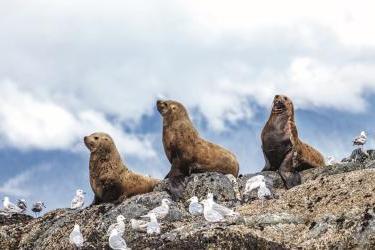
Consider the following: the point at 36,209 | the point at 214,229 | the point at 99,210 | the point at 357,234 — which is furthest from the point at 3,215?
the point at 357,234

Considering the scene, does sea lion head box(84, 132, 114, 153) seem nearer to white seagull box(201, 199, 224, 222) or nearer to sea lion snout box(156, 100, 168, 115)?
sea lion snout box(156, 100, 168, 115)

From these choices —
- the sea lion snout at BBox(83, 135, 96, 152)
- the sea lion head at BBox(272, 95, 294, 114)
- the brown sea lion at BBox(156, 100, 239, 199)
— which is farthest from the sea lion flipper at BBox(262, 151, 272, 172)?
the sea lion snout at BBox(83, 135, 96, 152)

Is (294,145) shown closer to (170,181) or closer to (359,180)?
(170,181)

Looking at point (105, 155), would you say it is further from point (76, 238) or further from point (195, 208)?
point (195, 208)

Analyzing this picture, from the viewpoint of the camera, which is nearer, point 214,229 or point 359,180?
point 214,229

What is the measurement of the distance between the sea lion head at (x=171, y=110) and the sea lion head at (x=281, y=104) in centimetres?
277

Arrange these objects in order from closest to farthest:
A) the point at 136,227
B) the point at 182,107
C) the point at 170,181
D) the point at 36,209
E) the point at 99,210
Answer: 1. the point at 136,227
2. the point at 99,210
3. the point at 170,181
4. the point at 182,107
5. the point at 36,209

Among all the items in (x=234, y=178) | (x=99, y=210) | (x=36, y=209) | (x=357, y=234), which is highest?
(x=36, y=209)

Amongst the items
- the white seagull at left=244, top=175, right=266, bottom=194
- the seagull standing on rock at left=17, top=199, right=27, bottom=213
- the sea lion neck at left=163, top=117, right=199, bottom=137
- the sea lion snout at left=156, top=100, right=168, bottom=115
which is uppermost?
the sea lion snout at left=156, top=100, right=168, bottom=115

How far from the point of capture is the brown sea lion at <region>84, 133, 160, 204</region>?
22.2m

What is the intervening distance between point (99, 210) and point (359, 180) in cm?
615

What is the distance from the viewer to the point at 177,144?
76.7ft

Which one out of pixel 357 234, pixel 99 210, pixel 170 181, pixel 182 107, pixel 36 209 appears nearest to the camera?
pixel 357 234

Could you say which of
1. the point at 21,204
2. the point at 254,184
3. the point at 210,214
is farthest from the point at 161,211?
the point at 21,204
